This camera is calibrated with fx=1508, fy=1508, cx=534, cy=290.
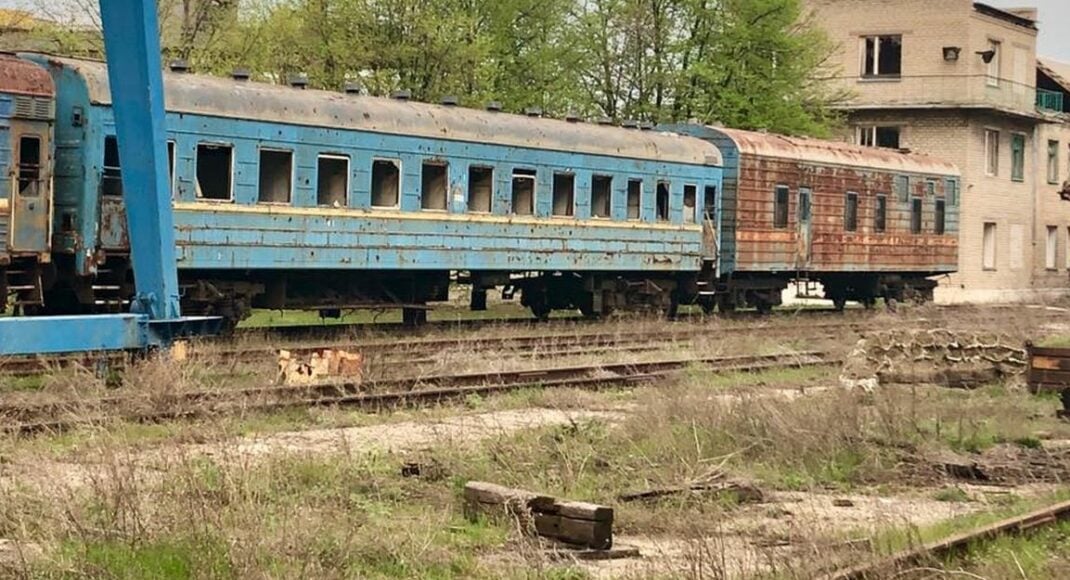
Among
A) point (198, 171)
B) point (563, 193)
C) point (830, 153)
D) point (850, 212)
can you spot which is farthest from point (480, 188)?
point (850, 212)

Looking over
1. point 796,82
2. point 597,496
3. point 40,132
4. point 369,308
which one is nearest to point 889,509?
point 597,496

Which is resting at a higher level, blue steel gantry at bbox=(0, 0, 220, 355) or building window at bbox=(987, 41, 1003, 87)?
building window at bbox=(987, 41, 1003, 87)

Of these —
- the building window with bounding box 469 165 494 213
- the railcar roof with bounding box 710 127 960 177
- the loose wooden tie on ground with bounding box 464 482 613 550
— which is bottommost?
the loose wooden tie on ground with bounding box 464 482 613 550

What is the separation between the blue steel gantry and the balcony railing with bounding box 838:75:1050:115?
37.5m

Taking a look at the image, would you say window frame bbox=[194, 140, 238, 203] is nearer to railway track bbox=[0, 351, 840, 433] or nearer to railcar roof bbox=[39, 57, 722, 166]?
railcar roof bbox=[39, 57, 722, 166]

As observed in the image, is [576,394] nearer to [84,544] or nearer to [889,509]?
[889,509]

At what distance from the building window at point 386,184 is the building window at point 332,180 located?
0.56 m

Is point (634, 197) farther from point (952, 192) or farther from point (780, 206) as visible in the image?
point (952, 192)

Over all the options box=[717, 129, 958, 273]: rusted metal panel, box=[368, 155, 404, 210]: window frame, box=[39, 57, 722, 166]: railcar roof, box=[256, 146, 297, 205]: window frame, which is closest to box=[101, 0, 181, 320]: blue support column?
box=[39, 57, 722, 166]: railcar roof

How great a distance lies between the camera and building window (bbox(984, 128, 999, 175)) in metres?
51.2

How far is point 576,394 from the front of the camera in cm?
1557

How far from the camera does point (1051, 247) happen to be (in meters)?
57.3

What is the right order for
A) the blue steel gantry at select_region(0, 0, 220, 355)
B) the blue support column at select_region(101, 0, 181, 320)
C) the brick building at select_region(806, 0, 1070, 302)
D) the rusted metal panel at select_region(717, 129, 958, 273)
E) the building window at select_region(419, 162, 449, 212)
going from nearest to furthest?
the blue steel gantry at select_region(0, 0, 220, 355)
the blue support column at select_region(101, 0, 181, 320)
the building window at select_region(419, 162, 449, 212)
the rusted metal panel at select_region(717, 129, 958, 273)
the brick building at select_region(806, 0, 1070, 302)

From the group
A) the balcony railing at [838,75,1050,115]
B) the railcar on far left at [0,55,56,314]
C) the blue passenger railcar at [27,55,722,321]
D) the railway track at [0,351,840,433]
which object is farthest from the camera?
the balcony railing at [838,75,1050,115]
